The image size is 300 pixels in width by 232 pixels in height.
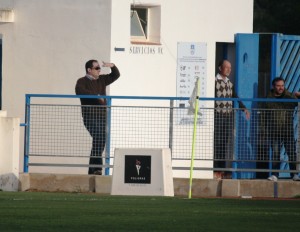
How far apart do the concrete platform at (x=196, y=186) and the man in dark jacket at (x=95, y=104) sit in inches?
19.2

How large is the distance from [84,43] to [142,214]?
10.2 m

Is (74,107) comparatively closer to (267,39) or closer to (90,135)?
(90,135)

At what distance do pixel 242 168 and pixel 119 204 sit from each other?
6.99m

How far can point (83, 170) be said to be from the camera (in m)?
26.8

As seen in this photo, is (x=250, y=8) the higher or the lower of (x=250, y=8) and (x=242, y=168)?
the higher

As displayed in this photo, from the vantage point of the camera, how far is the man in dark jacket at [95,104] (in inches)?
999

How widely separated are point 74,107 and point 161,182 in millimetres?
3390

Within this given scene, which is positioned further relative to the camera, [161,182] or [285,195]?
[285,195]

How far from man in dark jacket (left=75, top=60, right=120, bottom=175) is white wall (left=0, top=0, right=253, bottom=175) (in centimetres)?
96

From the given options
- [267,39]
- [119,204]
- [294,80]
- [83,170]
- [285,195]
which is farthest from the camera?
[267,39]

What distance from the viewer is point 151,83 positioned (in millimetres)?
27656

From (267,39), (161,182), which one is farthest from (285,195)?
(267,39)

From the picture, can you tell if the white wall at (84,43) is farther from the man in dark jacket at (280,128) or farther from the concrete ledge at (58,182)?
the man in dark jacket at (280,128)

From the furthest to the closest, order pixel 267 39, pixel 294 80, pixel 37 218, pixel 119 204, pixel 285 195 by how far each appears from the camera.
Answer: pixel 267 39
pixel 294 80
pixel 285 195
pixel 119 204
pixel 37 218
